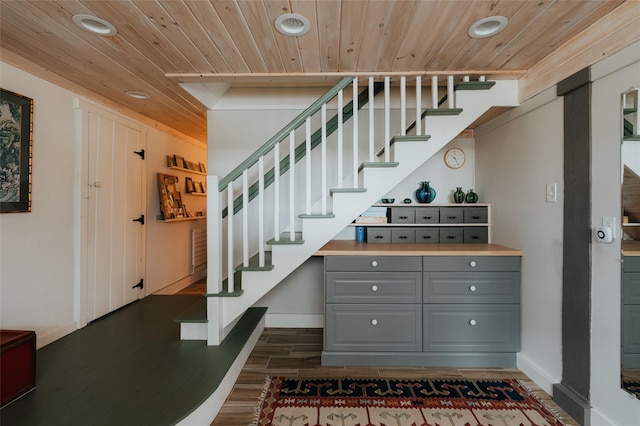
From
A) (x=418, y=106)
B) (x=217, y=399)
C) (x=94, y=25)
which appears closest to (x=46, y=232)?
(x=94, y=25)

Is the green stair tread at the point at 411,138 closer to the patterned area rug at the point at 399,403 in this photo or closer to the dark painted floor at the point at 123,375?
the patterned area rug at the point at 399,403

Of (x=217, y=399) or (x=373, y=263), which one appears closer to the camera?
(x=217, y=399)

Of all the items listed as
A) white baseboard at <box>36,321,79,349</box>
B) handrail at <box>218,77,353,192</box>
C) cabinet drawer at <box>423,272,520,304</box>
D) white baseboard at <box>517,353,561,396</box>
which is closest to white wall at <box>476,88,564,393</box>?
white baseboard at <box>517,353,561,396</box>

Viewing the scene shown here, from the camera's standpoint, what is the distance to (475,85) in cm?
227

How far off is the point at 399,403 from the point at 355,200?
1432mm

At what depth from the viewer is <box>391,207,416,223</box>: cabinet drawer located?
2768 millimetres

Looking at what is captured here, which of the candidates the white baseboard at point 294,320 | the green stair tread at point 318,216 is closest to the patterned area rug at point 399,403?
the white baseboard at point 294,320

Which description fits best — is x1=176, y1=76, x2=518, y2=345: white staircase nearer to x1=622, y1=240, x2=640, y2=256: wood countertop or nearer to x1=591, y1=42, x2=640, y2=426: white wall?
x1=591, y1=42, x2=640, y2=426: white wall

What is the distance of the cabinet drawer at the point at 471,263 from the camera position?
7.52 ft

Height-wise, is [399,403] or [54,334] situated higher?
[54,334]

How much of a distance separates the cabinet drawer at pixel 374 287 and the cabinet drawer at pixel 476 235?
0.80 metres

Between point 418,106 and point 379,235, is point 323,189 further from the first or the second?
point 418,106

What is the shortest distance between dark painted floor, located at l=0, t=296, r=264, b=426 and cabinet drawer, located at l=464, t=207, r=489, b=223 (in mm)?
2271

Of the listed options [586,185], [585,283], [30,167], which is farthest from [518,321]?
[30,167]
